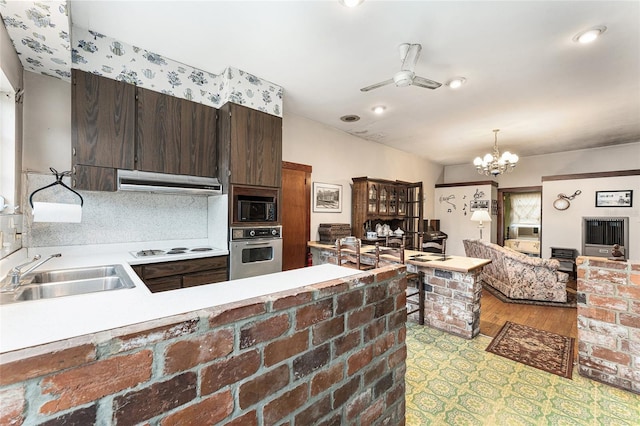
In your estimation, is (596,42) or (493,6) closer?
(493,6)

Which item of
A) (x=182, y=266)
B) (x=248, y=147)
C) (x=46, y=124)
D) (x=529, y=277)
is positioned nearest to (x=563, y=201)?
(x=529, y=277)

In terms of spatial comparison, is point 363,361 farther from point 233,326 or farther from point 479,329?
point 479,329

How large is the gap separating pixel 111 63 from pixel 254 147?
4.47 ft

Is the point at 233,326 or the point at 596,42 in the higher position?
the point at 596,42

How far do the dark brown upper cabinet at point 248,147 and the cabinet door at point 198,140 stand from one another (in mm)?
79

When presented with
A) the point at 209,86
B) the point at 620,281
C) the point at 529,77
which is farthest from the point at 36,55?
the point at 620,281

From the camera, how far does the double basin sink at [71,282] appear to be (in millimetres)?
1430

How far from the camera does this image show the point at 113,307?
34.5 inches

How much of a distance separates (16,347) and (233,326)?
410 millimetres

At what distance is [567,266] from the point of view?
18.6 feet

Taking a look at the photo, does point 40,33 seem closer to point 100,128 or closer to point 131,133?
point 100,128

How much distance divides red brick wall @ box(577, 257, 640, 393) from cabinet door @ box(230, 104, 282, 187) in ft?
9.37

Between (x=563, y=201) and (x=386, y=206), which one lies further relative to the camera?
(x=563, y=201)

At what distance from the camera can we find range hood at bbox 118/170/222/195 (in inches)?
94.0
